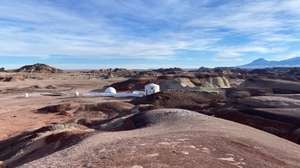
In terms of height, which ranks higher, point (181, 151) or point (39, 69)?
point (39, 69)

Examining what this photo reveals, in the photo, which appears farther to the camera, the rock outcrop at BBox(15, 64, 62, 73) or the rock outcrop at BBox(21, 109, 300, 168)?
the rock outcrop at BBox(15, 64, 62, 73)

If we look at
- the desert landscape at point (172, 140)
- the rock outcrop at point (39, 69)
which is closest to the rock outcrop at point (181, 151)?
the desert landscape at point (172, 140)

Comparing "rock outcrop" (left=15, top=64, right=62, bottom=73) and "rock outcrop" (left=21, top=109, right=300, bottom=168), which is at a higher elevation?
"rock outcrop" (left=15, top=64, right=62, bottom=73)

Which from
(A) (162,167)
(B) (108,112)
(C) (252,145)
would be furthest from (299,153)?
(B) (108,112)

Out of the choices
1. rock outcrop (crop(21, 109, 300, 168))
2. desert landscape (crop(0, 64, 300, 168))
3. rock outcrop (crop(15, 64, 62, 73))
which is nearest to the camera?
rock outcrop (crop(21, 109, 300, 168))

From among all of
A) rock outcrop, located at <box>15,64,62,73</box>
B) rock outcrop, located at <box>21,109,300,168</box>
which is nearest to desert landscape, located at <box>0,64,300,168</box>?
rock outcrop, located at <box>21,109,300,168</box>

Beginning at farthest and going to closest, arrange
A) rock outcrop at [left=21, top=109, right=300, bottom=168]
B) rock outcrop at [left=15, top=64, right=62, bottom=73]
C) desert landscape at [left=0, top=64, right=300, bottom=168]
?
rock outcrop at [left=15, top=64, right=62, bottom=73]
desert landscape at [left=0, top=64, right=300, bottom=168]
rock outcrop at [left=21, top=109, right=300, bottom=168]

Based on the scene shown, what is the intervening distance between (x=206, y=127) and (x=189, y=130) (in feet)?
2.93

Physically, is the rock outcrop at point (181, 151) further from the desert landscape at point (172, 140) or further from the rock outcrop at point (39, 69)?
the rock outcrop at point (39, 69)

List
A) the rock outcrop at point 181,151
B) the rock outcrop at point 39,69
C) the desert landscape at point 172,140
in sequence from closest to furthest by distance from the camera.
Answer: the rock outcrop at point 181,151, the desert landscape at point 172,140, the rock outcrop at point 39,69

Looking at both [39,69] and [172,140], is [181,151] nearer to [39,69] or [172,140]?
[172,140]

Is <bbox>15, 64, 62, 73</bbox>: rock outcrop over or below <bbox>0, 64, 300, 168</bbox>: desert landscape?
over

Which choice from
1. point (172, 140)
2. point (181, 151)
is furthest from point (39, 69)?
point (181, 151)

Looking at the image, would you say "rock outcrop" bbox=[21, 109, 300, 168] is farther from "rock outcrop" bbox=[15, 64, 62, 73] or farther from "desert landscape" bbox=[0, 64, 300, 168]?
"rock outcrop" bbox=[15, 64, 62, 73]
